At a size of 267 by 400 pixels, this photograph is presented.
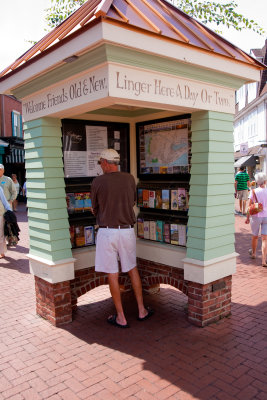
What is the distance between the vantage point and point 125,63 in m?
3.31

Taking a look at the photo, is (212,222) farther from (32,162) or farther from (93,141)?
(32,162)

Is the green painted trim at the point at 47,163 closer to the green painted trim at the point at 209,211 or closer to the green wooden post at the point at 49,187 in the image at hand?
the green wooden post at the point at 49,187

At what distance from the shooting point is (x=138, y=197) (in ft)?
17.7

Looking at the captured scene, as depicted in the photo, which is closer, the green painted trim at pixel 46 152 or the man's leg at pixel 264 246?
the green painted trim at pixel 46 152

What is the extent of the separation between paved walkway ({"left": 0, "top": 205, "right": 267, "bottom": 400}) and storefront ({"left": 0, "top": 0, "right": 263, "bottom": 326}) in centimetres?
30

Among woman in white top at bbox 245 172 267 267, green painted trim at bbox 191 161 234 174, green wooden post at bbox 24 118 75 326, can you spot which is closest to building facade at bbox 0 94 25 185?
woman in white top at bbox 245 172 267 267

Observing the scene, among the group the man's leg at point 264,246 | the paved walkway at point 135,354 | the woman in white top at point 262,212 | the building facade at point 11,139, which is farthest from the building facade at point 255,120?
the paved walkway at point 135,354

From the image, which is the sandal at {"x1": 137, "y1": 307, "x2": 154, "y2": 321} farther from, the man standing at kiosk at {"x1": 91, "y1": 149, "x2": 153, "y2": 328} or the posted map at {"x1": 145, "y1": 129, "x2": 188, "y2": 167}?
the posted map at {"x1": 145, "y1": 129, "x2": 188, "y2": 167}

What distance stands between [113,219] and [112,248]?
35 centimetres

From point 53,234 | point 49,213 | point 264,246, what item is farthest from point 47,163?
point 264,246

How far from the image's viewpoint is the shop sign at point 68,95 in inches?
132

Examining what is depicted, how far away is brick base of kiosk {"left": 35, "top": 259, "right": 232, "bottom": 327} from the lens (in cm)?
433

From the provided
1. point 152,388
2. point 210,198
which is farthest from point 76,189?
point 152,388

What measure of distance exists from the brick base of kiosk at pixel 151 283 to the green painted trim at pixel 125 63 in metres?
2.38
